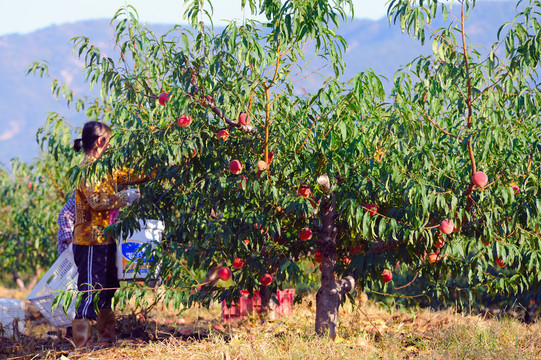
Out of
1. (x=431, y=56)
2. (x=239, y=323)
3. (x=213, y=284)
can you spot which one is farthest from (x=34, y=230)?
(x=431, y=56)

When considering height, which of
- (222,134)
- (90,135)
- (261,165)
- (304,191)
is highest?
(90,135)

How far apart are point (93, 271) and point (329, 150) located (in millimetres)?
1888

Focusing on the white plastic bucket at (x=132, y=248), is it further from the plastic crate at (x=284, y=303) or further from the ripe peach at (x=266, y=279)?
the plastic crate at (x=284, y=303)

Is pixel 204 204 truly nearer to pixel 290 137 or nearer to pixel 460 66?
pixel 290 137

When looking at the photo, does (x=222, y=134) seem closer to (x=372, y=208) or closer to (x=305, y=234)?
(x=305, y=234)

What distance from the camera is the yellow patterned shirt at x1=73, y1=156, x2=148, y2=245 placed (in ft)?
13.4

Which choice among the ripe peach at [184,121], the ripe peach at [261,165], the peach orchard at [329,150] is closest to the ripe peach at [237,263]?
the peach orchard at [329,150]

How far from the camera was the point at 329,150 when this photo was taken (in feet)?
11.1

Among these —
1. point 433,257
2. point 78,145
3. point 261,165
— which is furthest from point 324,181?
point 78,145

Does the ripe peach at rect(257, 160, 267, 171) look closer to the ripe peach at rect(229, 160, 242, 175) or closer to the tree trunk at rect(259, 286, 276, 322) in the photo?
the ripe peach at rect(229, 160, 242, 175)

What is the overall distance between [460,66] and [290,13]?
961 millimetres

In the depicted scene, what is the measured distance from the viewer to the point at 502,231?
133 inches

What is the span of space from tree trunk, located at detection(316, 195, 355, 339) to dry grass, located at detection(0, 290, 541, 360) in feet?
0.44

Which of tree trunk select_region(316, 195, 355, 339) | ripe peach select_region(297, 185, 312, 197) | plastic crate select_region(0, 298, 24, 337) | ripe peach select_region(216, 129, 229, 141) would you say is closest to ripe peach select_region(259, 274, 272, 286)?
tree trunk select_region(316, 195, 355, 339)
